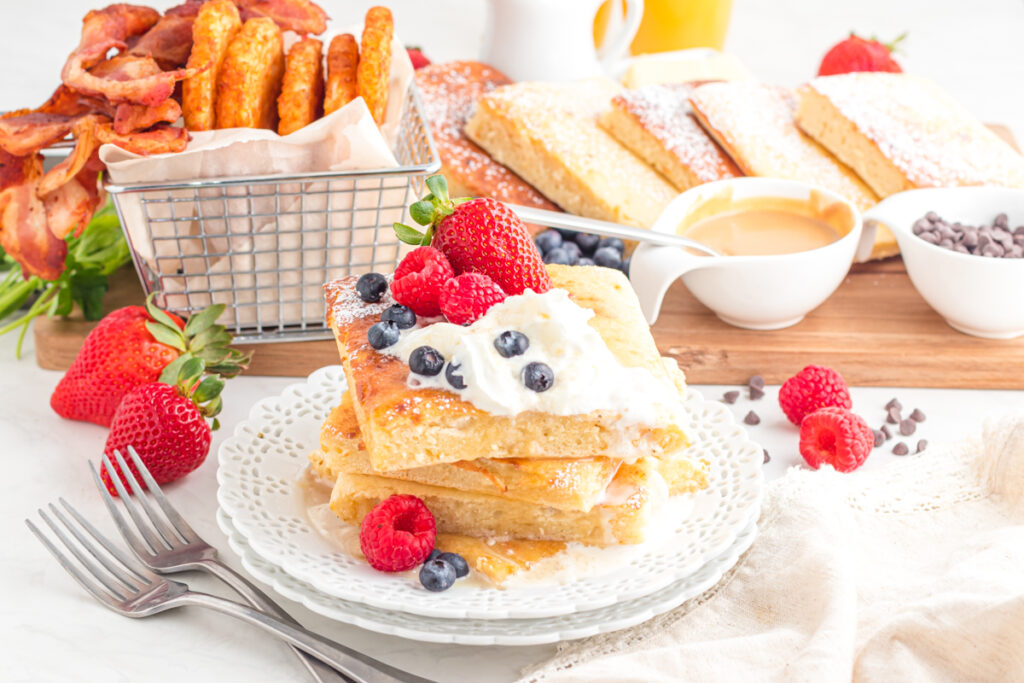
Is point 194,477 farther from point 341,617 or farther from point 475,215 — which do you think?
A: point 475,215

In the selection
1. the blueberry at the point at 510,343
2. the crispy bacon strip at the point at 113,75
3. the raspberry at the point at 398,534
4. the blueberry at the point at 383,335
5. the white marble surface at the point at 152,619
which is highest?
the crispy bacon strip at the point at 113,75

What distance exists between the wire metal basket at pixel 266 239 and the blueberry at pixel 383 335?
67 centimetres

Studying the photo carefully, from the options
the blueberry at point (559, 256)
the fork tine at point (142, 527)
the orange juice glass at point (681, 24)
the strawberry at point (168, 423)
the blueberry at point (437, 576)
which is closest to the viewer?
the blueberry at point (437, 576)

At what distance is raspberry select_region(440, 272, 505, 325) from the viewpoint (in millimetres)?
1848

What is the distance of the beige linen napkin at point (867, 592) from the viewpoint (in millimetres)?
1626

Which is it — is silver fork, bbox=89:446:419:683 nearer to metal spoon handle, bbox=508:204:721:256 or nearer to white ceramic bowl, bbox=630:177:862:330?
metal spoon handle, bbox=508:204:721:256

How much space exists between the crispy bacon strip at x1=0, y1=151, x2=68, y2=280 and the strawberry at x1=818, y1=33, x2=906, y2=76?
9.15 ft

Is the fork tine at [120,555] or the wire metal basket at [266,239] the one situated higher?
the wire metal basket at [266,239]

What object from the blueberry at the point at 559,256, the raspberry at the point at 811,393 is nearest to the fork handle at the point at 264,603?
the raspberry at the point at 811,393

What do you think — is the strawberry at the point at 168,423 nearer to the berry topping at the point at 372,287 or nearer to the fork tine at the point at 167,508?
the fork tine at the point at 167,508

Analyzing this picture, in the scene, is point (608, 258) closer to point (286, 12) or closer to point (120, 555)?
point (286, 12)

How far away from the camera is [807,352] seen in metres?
2.61

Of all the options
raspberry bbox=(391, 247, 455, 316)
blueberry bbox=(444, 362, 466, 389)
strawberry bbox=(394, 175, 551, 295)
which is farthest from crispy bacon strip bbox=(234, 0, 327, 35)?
blueberry bbox=(444, 362, 466, 389)

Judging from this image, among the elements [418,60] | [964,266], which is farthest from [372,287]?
[418,60]
